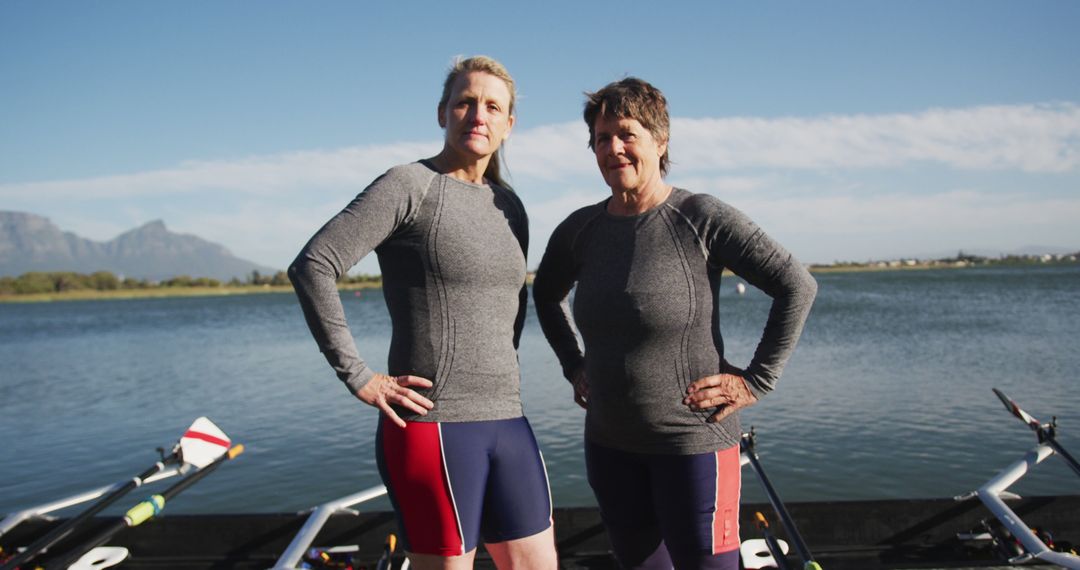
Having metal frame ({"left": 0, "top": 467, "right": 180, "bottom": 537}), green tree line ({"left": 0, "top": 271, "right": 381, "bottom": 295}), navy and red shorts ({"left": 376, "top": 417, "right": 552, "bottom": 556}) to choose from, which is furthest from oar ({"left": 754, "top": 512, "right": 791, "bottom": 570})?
green tree line ({"left": 0, "top": 271, "right": 381, "bottom": 295})

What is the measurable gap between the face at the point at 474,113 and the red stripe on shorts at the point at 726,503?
1.38 meters

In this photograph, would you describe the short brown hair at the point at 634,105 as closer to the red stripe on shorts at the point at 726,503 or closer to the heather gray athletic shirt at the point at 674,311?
the heather gray athletic shirt at the point at 674,311

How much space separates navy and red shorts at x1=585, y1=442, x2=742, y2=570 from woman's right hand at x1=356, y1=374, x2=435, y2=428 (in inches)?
29.8

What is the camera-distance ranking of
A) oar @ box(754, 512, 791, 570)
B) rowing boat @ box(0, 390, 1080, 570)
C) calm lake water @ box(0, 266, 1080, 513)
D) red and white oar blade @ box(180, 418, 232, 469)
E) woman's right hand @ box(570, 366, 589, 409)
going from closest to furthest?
1. woman's right hand @ box(570, 366, 589, 409)
2. oar @ box(754, 512, 791, 570)
3. rowing boat @ box(0, 390, 1080, 570)
4. red and white oar blade @ box(180, 418, 232, 469)
5. calm lake water @ box(0, 266, 1080, 513)

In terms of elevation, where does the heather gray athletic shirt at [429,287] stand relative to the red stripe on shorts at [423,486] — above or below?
above

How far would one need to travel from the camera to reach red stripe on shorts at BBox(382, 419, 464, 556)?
2.30 m

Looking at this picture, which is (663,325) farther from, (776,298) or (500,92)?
(500,92)

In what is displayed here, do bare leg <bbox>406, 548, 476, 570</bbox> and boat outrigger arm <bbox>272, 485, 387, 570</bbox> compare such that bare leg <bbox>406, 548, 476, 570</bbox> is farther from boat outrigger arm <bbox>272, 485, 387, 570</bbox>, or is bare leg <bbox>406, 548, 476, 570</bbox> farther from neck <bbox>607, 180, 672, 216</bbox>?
boat outrigger arm <bbox>272, 485, 387, 570</bbox>

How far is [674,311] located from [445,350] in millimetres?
794

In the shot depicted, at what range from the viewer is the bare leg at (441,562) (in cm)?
234

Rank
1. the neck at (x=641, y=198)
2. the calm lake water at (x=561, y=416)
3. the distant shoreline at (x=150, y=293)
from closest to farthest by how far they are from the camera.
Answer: the neck at (x=641, y=198)
the calm lake water at (x=561, y=416)
the distant shoreline at (x=150, y=293)

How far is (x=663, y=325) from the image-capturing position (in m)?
2.45

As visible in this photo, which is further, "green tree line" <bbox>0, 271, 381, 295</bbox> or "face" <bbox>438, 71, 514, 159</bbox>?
"green tree line" <bbox>0, 271, 381, 295</bbox>

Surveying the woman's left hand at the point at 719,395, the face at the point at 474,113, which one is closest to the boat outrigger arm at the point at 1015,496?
the woman's left hand at the point at 719,395
